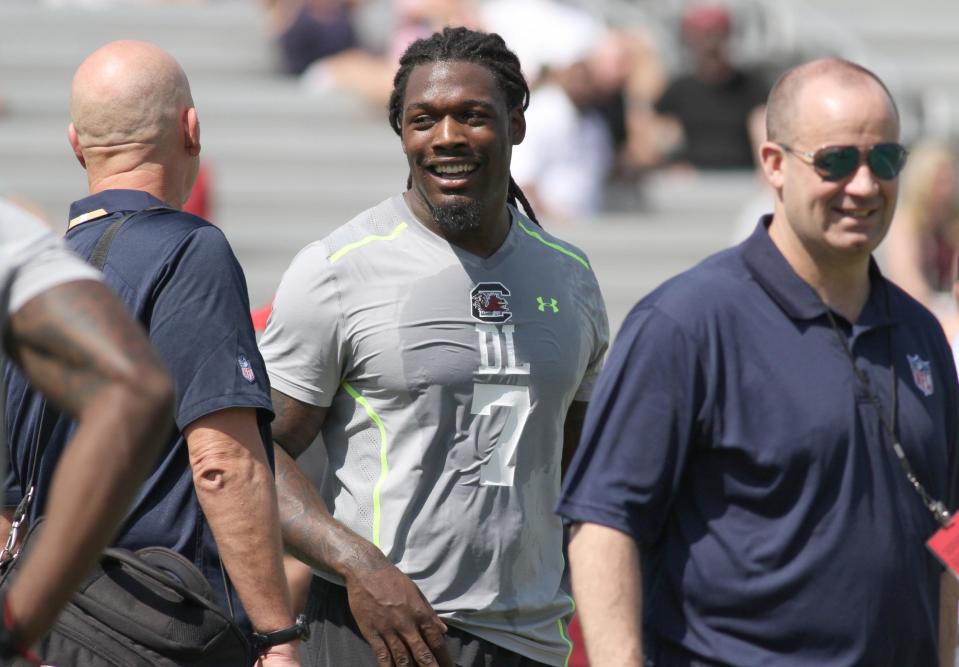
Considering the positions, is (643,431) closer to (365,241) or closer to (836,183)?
(836,183)

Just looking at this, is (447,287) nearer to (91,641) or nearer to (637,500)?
(637,500)

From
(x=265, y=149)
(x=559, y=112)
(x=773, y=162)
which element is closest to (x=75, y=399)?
(x=773, y=162)

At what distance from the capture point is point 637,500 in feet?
10.1

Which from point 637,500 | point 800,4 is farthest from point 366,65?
point 637,500

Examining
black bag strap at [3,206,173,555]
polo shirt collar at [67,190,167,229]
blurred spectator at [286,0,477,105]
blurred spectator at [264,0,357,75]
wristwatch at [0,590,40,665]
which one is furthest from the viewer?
blurred spectator at [264,0,357,75]

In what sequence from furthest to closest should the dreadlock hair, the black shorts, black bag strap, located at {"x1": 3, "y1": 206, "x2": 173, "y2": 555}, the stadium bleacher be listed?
the stadium bleacher < the dreadlock hair < the black shorts < black bag strap, located at {"x1": 3, "y1": 206, "x2": 173, "y2": 555}

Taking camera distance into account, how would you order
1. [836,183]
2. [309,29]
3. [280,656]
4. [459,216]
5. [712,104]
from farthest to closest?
[309,29], [712,104], [459,216], [280,656], [836,183]

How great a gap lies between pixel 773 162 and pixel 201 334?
1197mm

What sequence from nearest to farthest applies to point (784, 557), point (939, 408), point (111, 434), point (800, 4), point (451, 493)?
point (111, 434)
point (784, 557)
point (939, 408)
point (451, 493)
point (800, 4)

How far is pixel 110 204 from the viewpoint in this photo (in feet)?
11.2

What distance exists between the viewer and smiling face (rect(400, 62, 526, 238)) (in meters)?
3.85

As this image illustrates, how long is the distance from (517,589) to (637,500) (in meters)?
0.81

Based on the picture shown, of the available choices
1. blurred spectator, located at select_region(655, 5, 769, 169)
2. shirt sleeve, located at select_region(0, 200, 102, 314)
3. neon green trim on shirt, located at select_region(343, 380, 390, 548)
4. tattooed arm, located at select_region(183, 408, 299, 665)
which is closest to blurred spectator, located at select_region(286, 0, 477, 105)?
blurred spectator, located at select_region(655, 5, 769, 169)

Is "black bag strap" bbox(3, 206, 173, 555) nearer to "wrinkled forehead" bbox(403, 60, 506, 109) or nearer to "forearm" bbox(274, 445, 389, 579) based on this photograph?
"forearm" bbox(274, 445, 389, 579)
